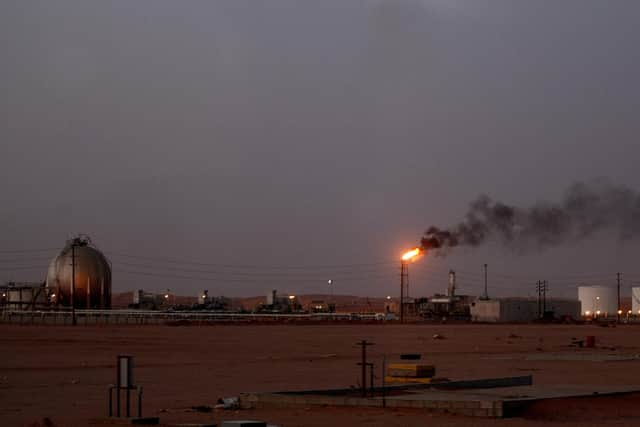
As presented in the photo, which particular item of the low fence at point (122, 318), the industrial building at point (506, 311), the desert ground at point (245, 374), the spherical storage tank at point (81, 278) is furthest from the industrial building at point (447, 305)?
the desert ground at point (245, 374)

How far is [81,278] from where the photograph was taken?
114 metres

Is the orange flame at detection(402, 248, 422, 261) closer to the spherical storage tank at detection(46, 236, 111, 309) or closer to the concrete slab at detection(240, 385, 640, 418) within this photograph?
the spherical storage tank at detection(46, 236, 111, 309)

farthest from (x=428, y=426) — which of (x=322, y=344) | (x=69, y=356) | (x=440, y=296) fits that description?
(x=440, y=296)

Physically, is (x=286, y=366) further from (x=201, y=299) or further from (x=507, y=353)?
(x=201, y=299)

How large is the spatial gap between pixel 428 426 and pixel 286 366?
18332 millimetres

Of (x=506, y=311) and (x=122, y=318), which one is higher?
(x=122, y=318)

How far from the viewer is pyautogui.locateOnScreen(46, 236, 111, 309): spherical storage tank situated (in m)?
114

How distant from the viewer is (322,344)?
2117 inches

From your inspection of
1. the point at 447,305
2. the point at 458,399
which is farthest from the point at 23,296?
the point at 458,399

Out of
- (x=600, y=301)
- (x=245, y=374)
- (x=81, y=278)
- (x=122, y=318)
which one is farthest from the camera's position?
(x=600, y=301)

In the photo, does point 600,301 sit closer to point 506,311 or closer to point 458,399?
point 506,311

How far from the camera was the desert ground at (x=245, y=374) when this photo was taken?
19.2 metres

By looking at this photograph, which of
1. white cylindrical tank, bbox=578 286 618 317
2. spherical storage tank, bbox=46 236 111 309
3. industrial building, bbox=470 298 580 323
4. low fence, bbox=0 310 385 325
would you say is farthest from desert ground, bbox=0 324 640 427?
white cylindrical tank, bbox=578 286 618 317

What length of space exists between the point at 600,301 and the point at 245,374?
5697 inches
